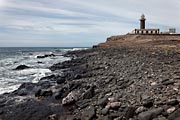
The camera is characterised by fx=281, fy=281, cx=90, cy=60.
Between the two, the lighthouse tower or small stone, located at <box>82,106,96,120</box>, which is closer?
small stone, located at <box>82,106,96,120</box>

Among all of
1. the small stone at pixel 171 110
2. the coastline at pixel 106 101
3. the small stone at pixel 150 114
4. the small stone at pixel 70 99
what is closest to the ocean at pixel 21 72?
the coastline at pixel 106 101

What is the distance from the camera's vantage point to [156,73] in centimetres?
1703

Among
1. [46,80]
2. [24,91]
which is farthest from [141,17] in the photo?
[24,91]

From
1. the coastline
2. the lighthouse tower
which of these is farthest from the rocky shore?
the lighthouse tower

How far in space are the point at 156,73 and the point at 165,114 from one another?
21.6ft

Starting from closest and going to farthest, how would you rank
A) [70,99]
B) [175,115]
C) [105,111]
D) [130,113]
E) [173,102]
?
[175,115] → [173,102] → [130,113] → [105,111] → [70,99]

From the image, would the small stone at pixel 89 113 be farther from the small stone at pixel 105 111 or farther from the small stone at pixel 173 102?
the small stone at pixel 173 102

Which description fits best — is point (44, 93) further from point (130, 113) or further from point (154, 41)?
point (154, 41)

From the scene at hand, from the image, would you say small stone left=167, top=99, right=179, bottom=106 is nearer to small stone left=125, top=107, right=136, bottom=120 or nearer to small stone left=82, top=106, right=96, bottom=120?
small stone left=125, top=107, right=136, bottom=120

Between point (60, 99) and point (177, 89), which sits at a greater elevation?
point (177, 89)

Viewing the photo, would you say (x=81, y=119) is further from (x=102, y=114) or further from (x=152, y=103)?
(x=152, y=103)

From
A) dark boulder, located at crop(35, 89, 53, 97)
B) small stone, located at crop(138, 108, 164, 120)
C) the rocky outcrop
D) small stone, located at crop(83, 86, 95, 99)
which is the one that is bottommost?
dark boulder, located at crop(35, 89, 53, 97)

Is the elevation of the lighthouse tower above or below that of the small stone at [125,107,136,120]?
above

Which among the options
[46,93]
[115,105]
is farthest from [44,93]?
[115,105]
